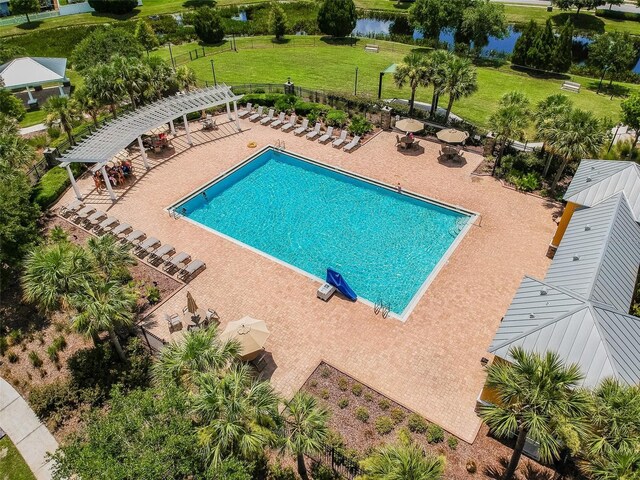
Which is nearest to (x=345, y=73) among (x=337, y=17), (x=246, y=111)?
(x=337, y=17)

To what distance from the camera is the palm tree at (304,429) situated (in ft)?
44.5

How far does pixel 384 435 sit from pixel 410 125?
25315 mm


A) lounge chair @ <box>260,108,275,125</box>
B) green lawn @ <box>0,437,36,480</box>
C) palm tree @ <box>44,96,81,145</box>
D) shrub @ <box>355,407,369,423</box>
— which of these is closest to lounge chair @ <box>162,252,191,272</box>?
green lawn @ <box>0,437,36,480</box>

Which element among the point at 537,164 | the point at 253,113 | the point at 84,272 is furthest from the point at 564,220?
the point at 253,113

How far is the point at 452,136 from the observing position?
109 ft

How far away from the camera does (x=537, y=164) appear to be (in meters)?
32.2

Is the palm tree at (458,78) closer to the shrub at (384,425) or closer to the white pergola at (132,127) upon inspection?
the white pergola at (132,127)

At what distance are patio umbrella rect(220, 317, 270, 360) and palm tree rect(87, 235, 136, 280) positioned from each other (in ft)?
19.2

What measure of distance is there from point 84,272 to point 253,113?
Result: 26.4 metres

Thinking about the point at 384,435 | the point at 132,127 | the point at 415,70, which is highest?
the point at 415,70

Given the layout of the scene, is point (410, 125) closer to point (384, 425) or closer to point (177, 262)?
point (177, 262)

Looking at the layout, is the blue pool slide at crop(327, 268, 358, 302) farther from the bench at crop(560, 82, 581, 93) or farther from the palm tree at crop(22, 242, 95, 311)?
the bench at crop(560, 82, 581, 93)

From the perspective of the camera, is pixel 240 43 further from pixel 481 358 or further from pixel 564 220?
pixel 481 358

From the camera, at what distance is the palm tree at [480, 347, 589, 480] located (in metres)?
12.0
